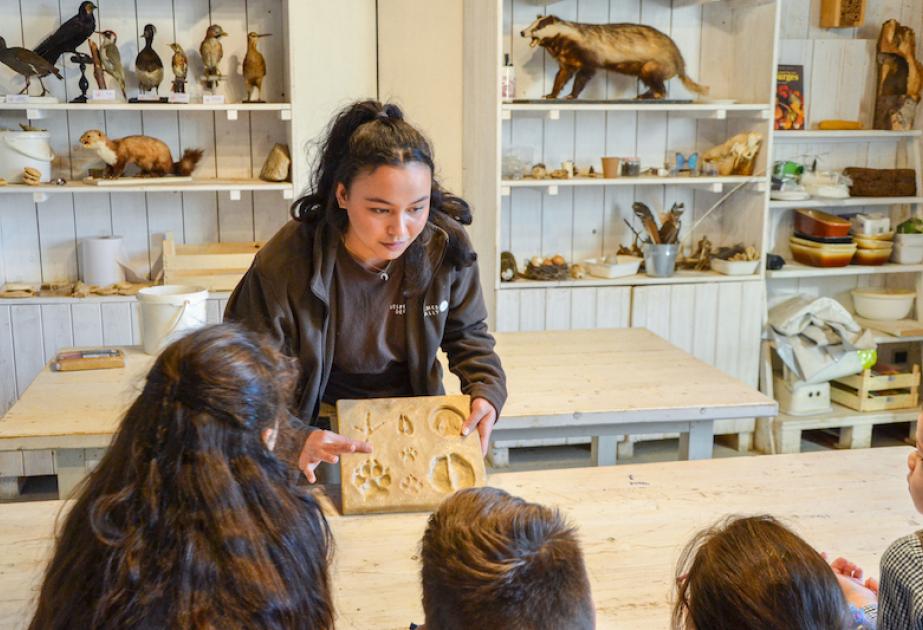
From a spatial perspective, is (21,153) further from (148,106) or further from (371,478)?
(371,478)

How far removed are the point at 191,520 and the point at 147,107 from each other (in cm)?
284

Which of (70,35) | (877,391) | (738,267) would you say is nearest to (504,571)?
(70,35)

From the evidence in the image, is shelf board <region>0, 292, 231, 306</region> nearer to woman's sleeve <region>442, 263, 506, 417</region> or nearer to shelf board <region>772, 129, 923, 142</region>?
woman's sleeve <region>442, 263, 506, 417</region>

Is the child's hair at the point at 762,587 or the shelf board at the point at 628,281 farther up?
the child's hair at the point at 762,587

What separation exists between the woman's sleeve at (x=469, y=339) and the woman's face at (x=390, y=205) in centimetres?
23

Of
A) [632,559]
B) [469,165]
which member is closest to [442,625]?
[632,559]

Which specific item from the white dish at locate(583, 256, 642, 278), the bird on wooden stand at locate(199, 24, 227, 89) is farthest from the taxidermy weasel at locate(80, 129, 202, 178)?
the white dish at locate(583, 256, 642, 278)

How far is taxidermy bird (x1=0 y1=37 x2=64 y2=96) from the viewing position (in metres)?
3.45

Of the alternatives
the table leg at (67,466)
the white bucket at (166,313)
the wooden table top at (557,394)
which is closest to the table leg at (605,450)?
the wooden table top at (557,394)

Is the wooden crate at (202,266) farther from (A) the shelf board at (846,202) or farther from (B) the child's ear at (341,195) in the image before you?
(A) the shelf board at (846,202)

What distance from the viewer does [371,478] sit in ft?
5.92

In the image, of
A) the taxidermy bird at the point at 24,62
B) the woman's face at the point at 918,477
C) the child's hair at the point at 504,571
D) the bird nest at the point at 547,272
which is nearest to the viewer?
the child's hair at the point at 504,571

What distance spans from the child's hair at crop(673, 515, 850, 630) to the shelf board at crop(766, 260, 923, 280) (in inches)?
127

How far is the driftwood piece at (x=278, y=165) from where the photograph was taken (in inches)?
147
